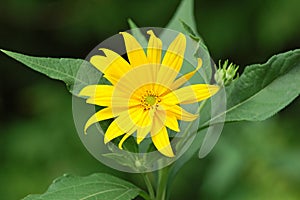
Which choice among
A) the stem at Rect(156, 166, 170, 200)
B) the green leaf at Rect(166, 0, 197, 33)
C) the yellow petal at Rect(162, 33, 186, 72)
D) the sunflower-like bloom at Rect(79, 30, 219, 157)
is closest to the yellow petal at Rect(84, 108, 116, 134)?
the sunflower-like bloom at Rect(79, 30, 219, 157)

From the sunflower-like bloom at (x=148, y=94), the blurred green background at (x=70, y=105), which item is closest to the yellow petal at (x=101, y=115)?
the sunflower-like bloom at (x=148, y=94)

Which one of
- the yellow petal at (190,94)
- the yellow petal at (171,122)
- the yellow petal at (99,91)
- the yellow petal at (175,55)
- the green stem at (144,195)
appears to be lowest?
the green stem at (144,195)

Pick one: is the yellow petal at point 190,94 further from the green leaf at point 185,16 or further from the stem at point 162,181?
the green leaf at point 185,16

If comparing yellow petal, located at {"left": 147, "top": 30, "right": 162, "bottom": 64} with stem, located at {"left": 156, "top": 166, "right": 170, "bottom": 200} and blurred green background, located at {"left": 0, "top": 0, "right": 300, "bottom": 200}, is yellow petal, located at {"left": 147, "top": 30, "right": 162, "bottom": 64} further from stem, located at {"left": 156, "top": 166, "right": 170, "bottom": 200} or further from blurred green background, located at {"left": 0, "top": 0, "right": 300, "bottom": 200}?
blurred green background, located at {"left": 0, "top": 0, "right": 300, "bottom": 200}

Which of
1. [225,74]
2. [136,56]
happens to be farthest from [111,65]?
[225,74]

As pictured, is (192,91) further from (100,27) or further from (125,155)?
(100,27)

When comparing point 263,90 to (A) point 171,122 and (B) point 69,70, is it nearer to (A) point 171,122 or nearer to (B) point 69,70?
(A) point 171,122

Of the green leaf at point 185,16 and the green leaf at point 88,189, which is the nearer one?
the green leaf at point 88,189
